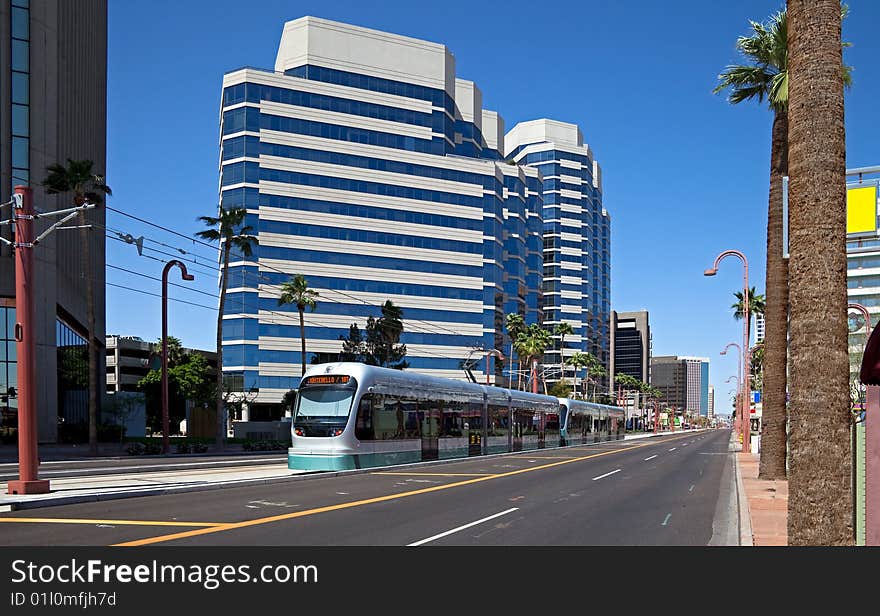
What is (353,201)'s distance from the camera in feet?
329

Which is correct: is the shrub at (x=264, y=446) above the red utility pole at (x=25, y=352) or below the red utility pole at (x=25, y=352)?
below

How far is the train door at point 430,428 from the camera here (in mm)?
35062

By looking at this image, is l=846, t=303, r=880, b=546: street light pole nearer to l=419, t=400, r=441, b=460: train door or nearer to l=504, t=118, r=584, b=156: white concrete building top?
l=419, t=400, r=441, b=460: train door

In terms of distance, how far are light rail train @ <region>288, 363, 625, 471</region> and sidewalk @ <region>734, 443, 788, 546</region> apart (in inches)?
496

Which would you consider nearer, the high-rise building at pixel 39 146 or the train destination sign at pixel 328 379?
the train destination sign at pixel 328 379

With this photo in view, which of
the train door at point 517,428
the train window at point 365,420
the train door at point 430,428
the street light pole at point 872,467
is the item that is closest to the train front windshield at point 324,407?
the train window at point 365,420

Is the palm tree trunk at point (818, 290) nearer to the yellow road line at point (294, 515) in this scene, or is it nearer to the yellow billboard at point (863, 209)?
the yellow road line at point (294, 515)

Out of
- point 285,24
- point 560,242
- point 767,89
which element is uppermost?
point 285,24

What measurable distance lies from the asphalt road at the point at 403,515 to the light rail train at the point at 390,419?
218 centimetres

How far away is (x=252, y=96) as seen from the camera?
95.2 meters

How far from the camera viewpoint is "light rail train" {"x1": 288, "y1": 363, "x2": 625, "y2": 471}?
28719mm
